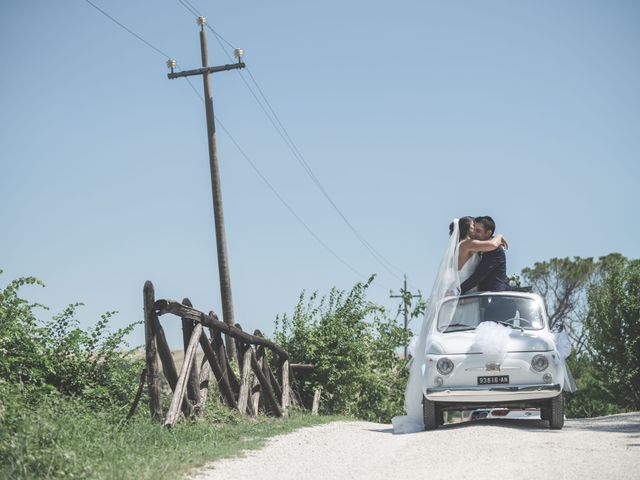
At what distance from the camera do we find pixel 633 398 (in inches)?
1026

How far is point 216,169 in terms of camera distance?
19.6 m

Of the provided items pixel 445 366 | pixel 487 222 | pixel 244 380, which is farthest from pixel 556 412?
pixel 244 380

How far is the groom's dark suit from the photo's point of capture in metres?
12.3

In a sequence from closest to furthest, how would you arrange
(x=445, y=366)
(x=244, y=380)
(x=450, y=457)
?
(x=450, y=457)
(x=445, y=366)
(x=244, y=380)

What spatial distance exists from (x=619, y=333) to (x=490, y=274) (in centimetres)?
1567

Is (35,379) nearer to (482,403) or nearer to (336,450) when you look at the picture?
(336,450)

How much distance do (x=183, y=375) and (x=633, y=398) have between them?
64.7 ft

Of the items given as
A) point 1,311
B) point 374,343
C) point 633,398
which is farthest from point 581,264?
point 1,311

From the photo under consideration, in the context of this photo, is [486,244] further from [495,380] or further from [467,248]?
[495,380]

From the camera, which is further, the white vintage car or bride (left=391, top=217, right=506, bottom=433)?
bride (left=391, top=217, right=506, bottom=433)

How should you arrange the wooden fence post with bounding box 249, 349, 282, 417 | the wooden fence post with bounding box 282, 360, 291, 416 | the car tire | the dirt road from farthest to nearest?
the wooden fence post with bounding box 282, 360, 291, 416
the wooden fence post with bounding box 249, 349, 282, 417
the car tire
the dirt road

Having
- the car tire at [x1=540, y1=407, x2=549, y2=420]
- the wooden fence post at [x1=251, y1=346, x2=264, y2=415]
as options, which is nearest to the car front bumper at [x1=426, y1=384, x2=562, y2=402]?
the car tire at [x1=540, y1=407, x2=549, y2=420]

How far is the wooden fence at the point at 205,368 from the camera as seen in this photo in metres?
9.93

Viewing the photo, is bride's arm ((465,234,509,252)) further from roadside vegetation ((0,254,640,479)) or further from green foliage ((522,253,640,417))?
green foliage ((522,253,640,417))
